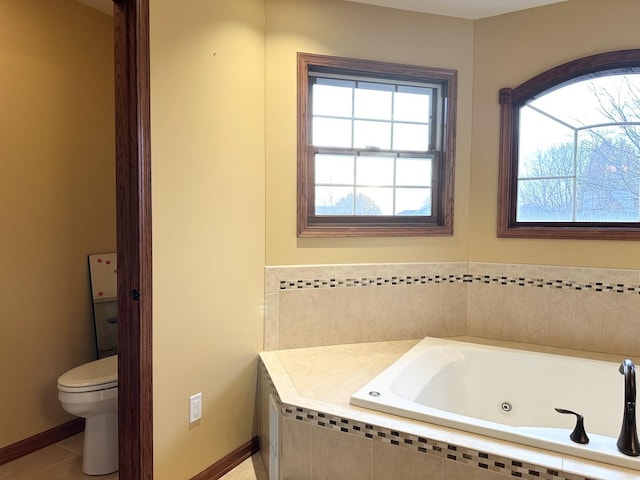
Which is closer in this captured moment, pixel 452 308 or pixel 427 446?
pixel 427 446

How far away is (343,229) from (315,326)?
58 centimetres

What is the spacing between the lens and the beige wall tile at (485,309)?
2564 mm

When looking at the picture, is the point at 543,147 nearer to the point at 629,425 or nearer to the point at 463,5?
the point at 463,5

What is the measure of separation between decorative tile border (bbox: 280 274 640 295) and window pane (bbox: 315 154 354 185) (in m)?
0.58

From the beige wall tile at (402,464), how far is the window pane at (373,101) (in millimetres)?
1797

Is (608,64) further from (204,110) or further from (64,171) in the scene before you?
(64,171)

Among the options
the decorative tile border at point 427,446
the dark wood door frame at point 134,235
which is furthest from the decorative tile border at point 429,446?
the dark wood door frame at point 134,235

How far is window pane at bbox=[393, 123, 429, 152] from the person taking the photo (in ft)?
8.41

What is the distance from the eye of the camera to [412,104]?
259cm

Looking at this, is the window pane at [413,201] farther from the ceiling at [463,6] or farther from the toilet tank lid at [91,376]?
the toilet tank lid at [91,376]

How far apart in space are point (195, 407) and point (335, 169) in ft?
4.80

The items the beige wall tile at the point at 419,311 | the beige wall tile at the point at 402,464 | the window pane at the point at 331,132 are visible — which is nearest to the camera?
the beige wall tile at the point at 402,464

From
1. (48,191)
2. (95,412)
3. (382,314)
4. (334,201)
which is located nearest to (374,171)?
(334,201)

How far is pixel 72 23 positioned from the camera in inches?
97.2
